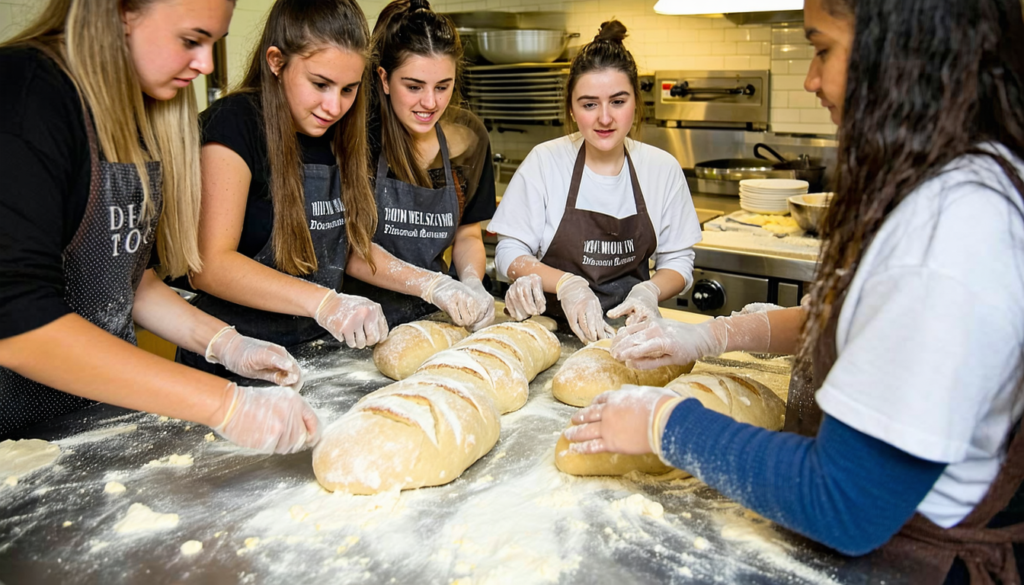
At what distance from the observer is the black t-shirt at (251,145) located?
7.02 ft

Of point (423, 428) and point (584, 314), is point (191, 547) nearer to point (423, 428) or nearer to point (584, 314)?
point (423, 428)

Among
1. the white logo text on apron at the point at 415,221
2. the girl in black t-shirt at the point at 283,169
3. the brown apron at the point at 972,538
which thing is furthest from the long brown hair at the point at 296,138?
the brown apron at the point at 972,538

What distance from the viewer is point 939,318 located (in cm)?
95

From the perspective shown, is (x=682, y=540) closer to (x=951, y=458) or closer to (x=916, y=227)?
(x=951, y=458)

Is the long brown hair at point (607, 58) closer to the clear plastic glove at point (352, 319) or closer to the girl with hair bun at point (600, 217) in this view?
the girl with hair bun at point (600, 217)

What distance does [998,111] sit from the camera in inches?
41.4

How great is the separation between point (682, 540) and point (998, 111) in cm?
86

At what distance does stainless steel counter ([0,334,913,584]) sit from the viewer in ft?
4.16

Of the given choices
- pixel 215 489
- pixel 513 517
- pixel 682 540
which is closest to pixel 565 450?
pixel 513 517

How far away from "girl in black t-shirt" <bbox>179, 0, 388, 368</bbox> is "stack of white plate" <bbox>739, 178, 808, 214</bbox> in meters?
2.68

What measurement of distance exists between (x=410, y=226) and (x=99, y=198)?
1266 mm

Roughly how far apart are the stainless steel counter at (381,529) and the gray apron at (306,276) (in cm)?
72

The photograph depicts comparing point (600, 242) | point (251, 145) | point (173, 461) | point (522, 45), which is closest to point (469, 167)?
point (600, 242)

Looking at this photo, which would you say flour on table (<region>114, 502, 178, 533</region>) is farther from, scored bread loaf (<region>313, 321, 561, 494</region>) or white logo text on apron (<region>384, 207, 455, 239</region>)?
white logo text on apron (<region>384, 207, 455, 239</region>)
